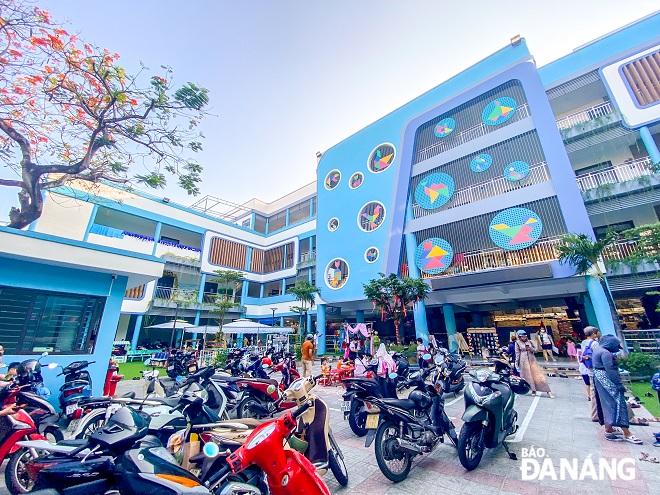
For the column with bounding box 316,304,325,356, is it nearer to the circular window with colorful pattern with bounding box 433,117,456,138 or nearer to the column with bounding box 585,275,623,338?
the circular window with colorful pattern with bounding box 433,117,456,138

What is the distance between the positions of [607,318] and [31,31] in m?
17.9

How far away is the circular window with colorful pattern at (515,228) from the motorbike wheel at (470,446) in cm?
1098

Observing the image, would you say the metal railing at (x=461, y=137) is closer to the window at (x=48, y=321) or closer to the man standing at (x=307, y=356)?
the man standing at (x=307, y=356)

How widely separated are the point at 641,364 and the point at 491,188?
27.9ft

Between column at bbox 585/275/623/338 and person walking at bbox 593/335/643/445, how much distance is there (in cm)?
831

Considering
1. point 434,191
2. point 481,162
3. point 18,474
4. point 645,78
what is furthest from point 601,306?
point 18,474

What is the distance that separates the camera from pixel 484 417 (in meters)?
3.64

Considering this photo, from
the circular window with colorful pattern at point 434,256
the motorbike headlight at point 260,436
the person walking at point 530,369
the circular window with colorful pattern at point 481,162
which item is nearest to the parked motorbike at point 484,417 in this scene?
the motorbike headlight at point 260,436

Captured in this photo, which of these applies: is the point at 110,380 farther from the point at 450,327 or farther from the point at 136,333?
the point at 136,333

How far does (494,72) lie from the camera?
49.3 feet

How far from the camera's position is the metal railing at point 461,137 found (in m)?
14.2

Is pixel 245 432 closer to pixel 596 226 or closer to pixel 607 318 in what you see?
pixel 607 318

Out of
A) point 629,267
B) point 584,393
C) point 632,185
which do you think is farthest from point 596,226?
point 584,393

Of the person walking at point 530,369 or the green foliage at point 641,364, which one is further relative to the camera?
the green foliage at point 641,364
